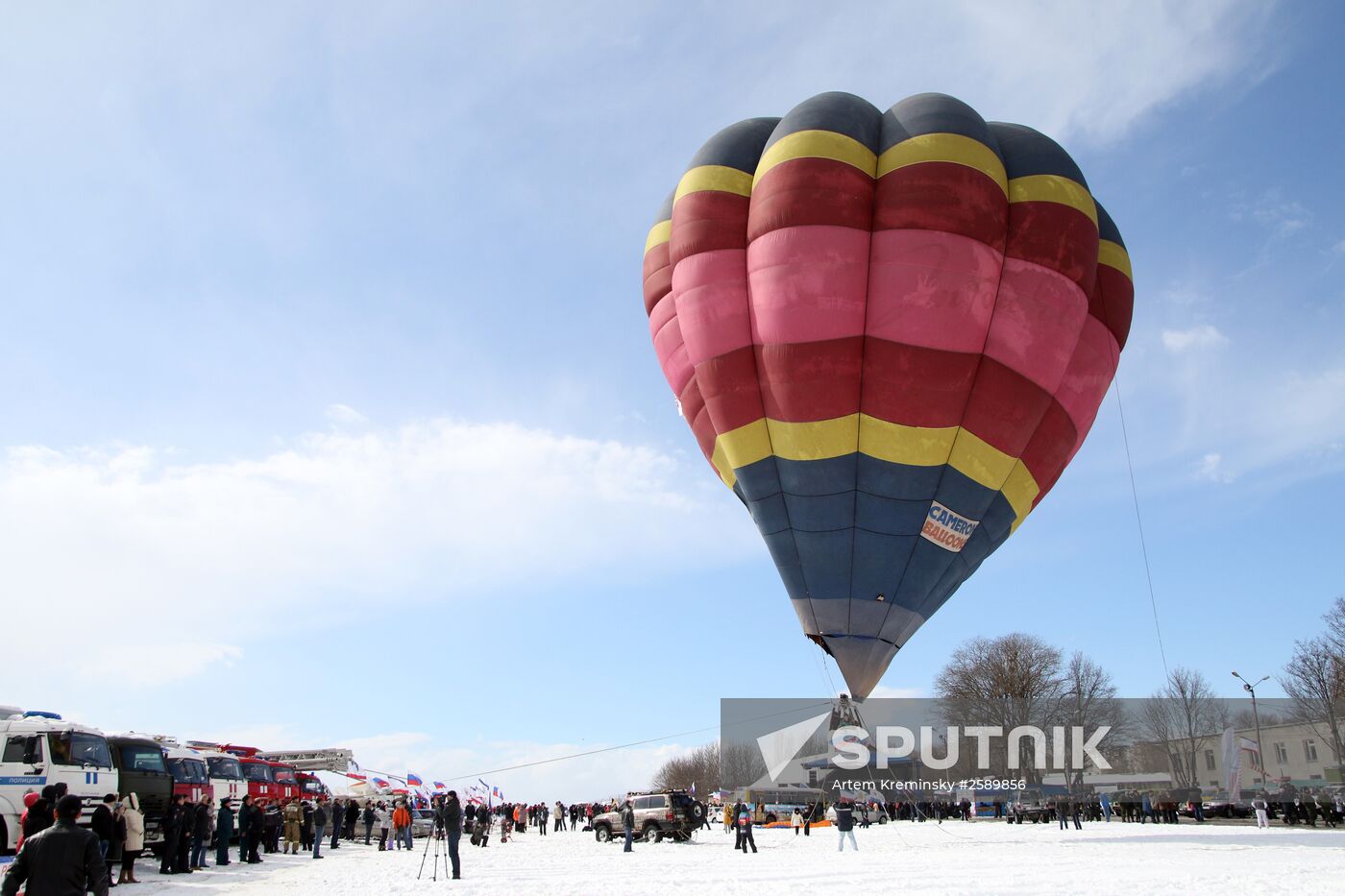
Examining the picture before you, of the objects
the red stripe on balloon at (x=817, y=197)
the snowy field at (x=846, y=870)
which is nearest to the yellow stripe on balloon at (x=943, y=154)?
the red stripe on balloon at (x=817, y=197)

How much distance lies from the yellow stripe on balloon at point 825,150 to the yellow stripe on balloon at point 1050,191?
262 cm

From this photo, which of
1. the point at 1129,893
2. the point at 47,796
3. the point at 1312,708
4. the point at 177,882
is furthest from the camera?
the point at 1312,708

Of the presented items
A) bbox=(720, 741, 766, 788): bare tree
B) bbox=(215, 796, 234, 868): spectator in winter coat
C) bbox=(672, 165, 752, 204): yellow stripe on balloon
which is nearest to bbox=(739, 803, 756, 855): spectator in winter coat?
bbox=(215, 796, 234, 868): spectator in winter coat

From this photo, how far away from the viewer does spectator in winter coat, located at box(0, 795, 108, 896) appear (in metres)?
5.30

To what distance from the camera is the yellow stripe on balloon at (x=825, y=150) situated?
55.2 feet

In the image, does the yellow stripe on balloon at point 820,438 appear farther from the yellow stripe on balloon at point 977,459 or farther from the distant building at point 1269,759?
the distant building at point 1269,759

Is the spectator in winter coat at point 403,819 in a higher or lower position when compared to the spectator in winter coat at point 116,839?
lower

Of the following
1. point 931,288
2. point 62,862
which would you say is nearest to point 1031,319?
point 931,288

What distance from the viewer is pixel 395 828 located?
24.5 meters

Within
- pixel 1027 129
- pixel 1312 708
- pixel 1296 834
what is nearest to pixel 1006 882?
pixel 1027 129

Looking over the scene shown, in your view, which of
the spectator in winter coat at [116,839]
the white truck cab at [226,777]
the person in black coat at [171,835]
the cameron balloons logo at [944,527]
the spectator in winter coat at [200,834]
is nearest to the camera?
the spectator in winter coat at [116,839]

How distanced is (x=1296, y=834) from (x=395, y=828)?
881 inches

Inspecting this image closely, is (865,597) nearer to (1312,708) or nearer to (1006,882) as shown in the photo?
(1006,882)

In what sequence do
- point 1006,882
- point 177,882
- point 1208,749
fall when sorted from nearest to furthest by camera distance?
point 1006,882, point 177,882, point 1208,749
